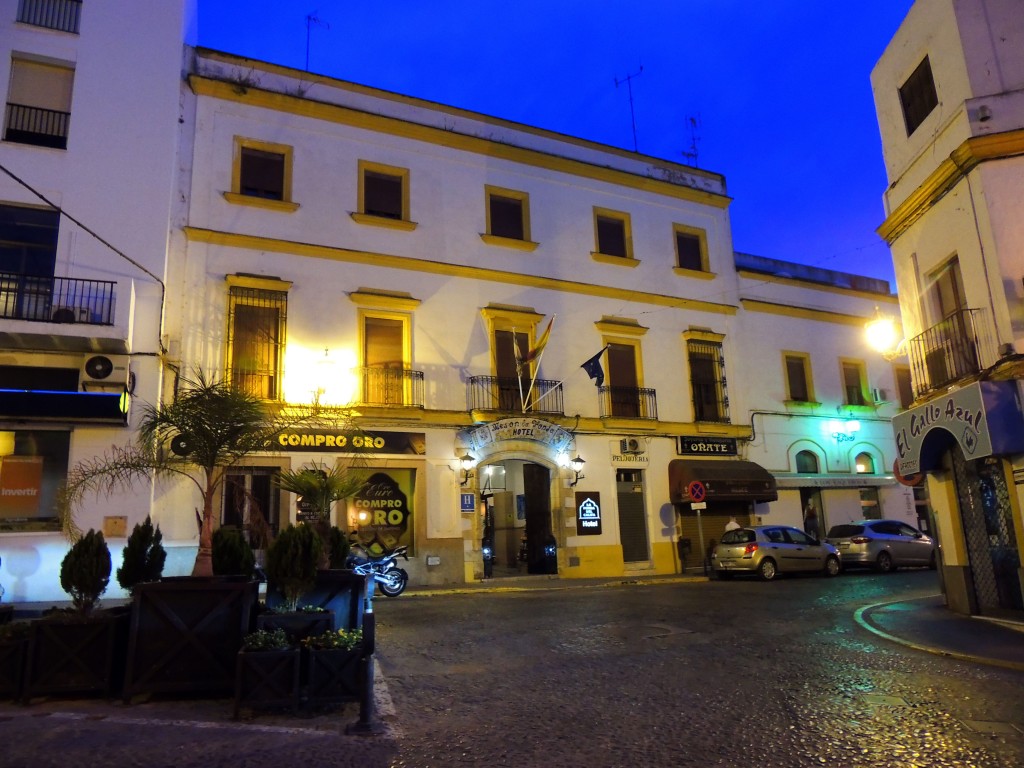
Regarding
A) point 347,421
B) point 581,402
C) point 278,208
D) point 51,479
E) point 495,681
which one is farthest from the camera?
point 581,402

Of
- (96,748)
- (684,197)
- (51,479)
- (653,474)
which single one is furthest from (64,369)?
(684,197)

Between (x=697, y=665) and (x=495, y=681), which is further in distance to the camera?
(x=697, y=665)

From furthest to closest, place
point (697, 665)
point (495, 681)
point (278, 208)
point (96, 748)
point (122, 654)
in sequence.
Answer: point (278, 208)
point (697, 665)
point (495, 681)
point (122, 654)
point (96, 748)

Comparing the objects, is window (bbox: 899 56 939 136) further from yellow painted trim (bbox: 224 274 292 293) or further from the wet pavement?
yellow painted trim (bbox: 224 274 292 293)

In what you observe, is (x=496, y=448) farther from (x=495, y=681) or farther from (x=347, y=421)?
(x=495, y=681)

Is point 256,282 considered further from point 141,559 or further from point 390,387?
point 141,559

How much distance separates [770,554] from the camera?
58.9 ft

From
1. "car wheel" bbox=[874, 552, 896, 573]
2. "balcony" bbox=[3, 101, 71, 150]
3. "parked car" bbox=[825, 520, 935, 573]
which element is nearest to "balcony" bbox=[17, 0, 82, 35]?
"balcony" bbox=[3, 101, 71, 150]

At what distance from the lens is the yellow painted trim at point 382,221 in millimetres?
18266

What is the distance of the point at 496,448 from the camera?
18.5 m

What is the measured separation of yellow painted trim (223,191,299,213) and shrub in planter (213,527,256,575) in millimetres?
11429

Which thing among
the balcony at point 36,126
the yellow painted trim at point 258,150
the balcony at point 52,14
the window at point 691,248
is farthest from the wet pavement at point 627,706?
the balcony at point 52,14

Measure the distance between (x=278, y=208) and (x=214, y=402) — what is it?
36.6 feet

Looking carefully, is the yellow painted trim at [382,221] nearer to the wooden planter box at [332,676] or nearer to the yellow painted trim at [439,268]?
the yellow painted trim at [439,268]
